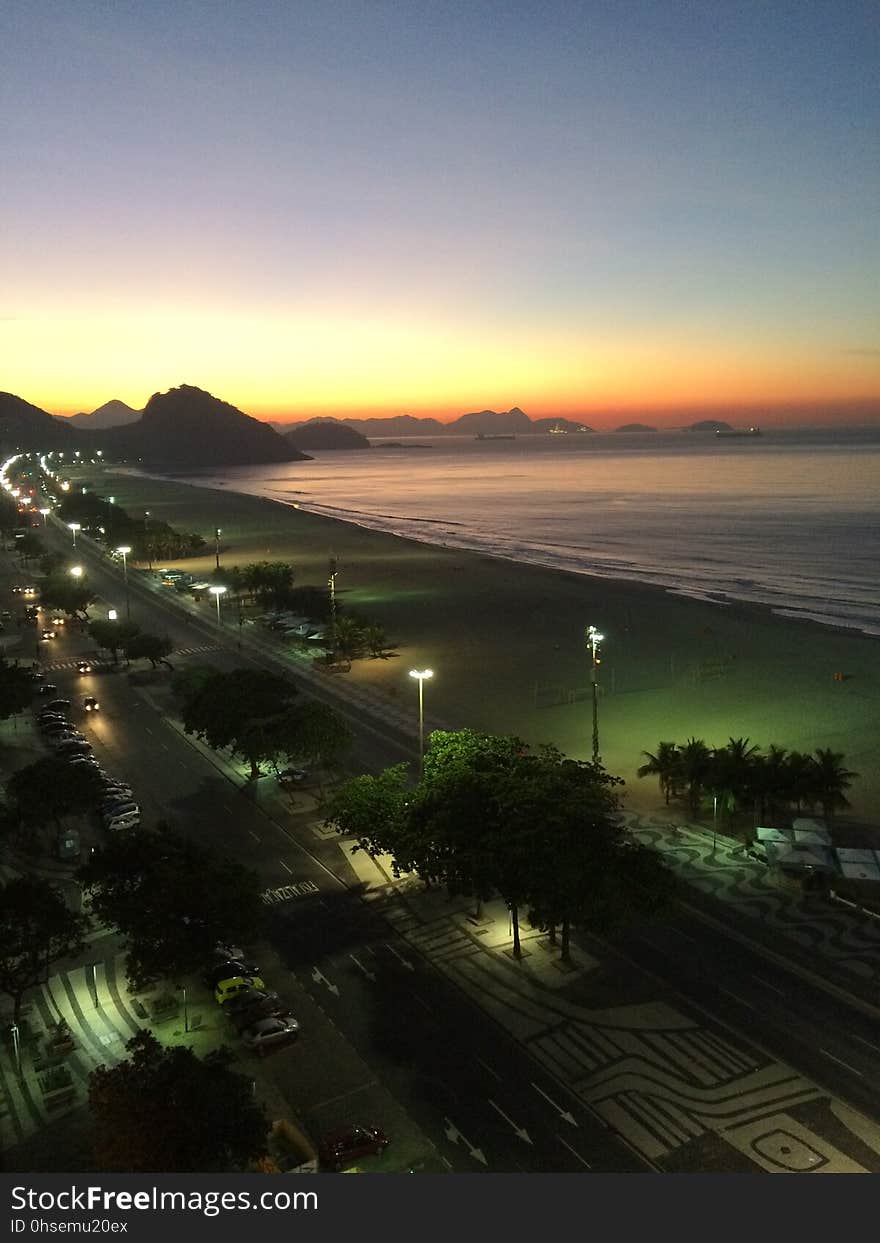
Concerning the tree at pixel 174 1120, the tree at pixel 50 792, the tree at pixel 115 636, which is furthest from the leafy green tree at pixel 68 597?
the tree at pixel 174 1120

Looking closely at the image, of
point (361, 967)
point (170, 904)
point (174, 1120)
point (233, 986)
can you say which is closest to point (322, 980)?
point (361, 967)

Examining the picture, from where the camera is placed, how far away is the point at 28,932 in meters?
20.2

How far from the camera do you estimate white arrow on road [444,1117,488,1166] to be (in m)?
16.5

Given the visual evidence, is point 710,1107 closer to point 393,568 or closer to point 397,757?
point 397,757

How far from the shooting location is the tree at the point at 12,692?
41.0 meters

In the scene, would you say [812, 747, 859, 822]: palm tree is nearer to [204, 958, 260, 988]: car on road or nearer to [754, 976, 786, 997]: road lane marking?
[754, 976, 786, 997]: road lane marking

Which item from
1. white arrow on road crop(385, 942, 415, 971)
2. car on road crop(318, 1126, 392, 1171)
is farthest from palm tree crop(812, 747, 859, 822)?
car on road crop(318, 1126, 392, 1171)

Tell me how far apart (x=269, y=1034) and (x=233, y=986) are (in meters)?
2.19

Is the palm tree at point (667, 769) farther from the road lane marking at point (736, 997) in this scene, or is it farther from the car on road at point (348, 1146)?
the car on road at point (348, 1146)

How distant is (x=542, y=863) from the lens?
2111 centimetres

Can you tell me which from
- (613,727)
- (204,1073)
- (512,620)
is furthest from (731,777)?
(512,620)

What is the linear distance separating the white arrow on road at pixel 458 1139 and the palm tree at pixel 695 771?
18259 millimetres

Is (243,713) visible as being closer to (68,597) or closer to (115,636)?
(115,636)

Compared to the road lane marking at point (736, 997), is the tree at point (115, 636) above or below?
above
